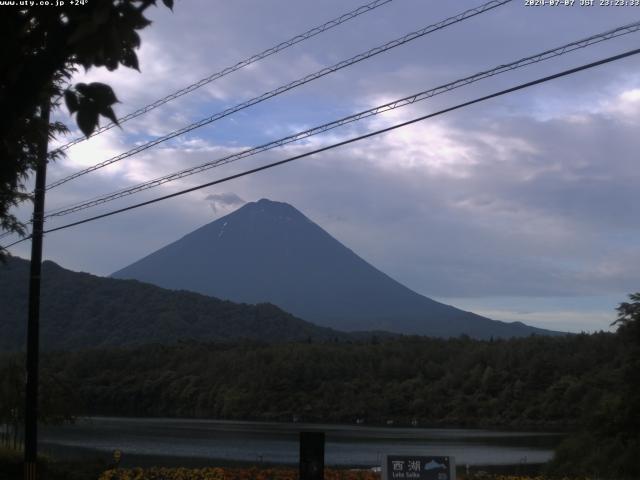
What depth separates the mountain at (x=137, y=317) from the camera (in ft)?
435

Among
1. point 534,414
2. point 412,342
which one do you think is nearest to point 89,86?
point 534,414

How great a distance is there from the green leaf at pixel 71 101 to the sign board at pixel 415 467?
963cm

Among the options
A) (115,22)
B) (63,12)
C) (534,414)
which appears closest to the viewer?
(115,22)

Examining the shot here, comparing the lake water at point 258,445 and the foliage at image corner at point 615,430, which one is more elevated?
the foliage at image corner at point 615,430

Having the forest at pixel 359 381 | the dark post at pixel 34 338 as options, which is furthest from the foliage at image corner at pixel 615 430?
the forest at pixel 359 381

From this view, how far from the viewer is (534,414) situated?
7088 centimetres

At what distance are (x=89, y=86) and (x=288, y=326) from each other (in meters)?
149

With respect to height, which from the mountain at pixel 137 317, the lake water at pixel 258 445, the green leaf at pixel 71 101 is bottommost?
the lake water at pixel 258 445

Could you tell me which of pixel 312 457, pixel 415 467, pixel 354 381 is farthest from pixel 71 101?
pixel 354 381

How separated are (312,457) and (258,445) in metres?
33.4

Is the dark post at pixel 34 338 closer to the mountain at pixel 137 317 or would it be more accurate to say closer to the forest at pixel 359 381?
the forest at pixel 359 381

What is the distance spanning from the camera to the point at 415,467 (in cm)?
1260

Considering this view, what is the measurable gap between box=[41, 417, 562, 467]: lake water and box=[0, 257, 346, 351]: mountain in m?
69.7

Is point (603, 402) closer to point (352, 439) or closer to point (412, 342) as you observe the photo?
point (352, 439)
